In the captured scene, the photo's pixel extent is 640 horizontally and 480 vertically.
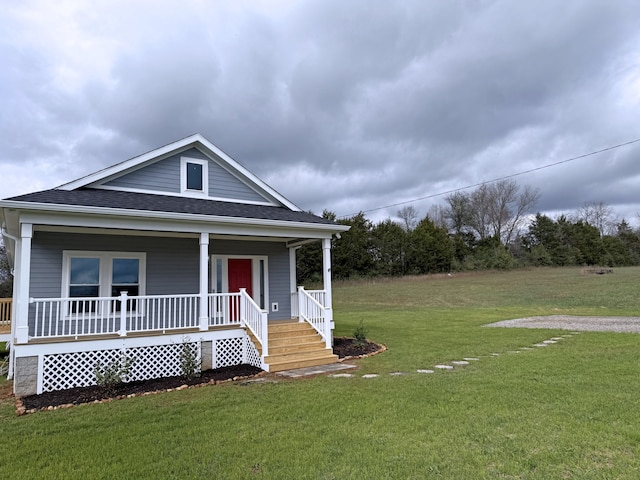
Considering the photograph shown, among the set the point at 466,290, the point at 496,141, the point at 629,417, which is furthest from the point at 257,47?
the point at 466,290

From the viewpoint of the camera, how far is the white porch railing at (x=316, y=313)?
31.5 feet

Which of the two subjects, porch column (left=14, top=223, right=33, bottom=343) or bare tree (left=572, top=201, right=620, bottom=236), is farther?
bare tree (left=572, top=201, right=620, bottom=236)

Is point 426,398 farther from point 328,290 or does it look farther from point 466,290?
point 466,290

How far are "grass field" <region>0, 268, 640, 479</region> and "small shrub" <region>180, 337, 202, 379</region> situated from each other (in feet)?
3.68

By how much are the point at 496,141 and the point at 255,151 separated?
16689 millimetres

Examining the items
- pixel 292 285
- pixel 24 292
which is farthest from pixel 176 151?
pixel 24 292

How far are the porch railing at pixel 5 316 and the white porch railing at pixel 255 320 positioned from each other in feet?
29.7

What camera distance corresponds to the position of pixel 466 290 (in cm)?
3212

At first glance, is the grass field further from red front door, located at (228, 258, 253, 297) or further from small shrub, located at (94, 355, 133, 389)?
red front door, located at (228, 258, 253, 297)

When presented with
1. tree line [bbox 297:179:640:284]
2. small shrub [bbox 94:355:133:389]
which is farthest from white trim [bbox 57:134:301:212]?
tree line [bbox 297:179:640:284]

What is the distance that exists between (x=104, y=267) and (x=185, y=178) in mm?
3132

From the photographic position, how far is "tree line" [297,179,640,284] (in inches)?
1802

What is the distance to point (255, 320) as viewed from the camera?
8883 millimetres

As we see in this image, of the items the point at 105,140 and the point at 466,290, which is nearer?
the point at 105,140
